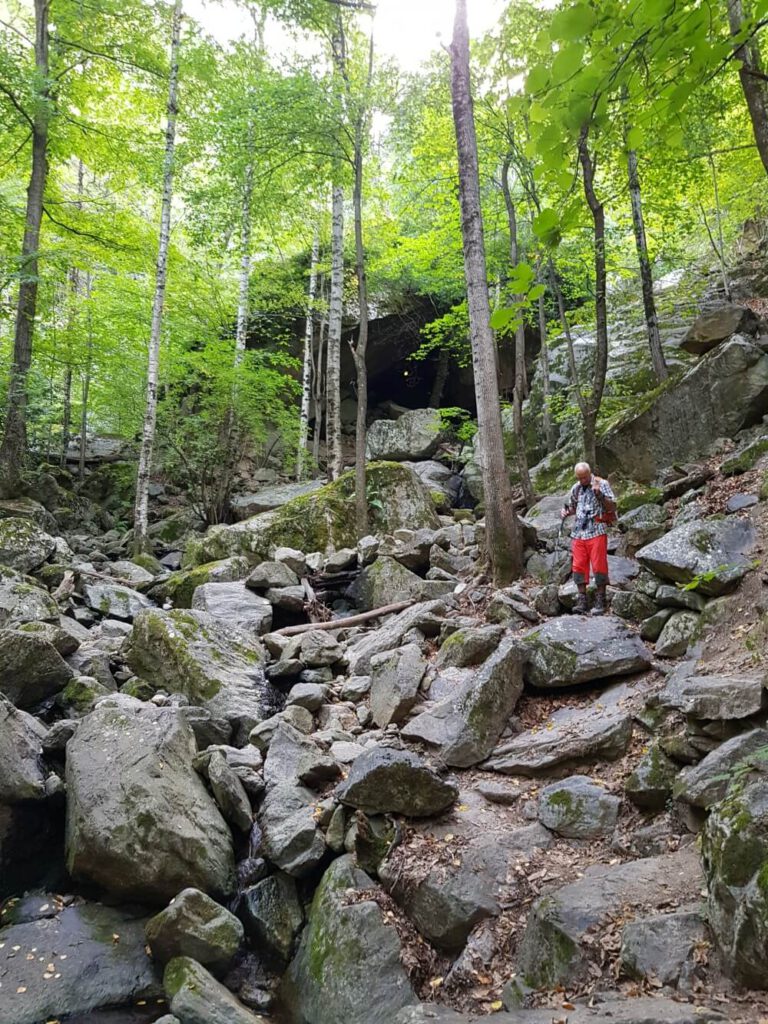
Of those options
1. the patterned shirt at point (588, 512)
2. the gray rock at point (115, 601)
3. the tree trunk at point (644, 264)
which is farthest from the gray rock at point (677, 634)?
the gray rock at point (115, 601)

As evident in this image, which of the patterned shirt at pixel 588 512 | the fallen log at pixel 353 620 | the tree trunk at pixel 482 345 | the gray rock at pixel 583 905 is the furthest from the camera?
the fallen log at pixel 353 620

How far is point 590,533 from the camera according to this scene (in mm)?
7125

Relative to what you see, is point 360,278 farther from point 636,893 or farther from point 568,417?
point 636,893

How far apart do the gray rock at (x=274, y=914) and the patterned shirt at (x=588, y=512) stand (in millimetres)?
4758

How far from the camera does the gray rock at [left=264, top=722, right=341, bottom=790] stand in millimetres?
5574

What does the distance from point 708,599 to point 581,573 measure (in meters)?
1.58

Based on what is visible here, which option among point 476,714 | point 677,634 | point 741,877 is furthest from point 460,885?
point 677,634

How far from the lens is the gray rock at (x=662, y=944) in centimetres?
281

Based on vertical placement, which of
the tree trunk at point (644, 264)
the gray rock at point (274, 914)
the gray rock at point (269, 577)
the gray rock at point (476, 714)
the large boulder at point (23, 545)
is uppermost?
the tree trunk at point (644, 264)

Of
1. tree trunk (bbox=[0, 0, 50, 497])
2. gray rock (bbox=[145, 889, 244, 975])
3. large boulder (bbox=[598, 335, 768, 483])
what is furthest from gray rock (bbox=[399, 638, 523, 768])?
tree trunk (bbox=[0, 0, 50, 497])

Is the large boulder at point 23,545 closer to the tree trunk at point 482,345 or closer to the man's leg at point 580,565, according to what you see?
the tree trunk at point 482,345

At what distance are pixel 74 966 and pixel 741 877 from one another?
444cm

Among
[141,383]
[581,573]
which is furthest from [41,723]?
[141,383]

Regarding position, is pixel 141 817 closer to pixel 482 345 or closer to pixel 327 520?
pixel 482 345
